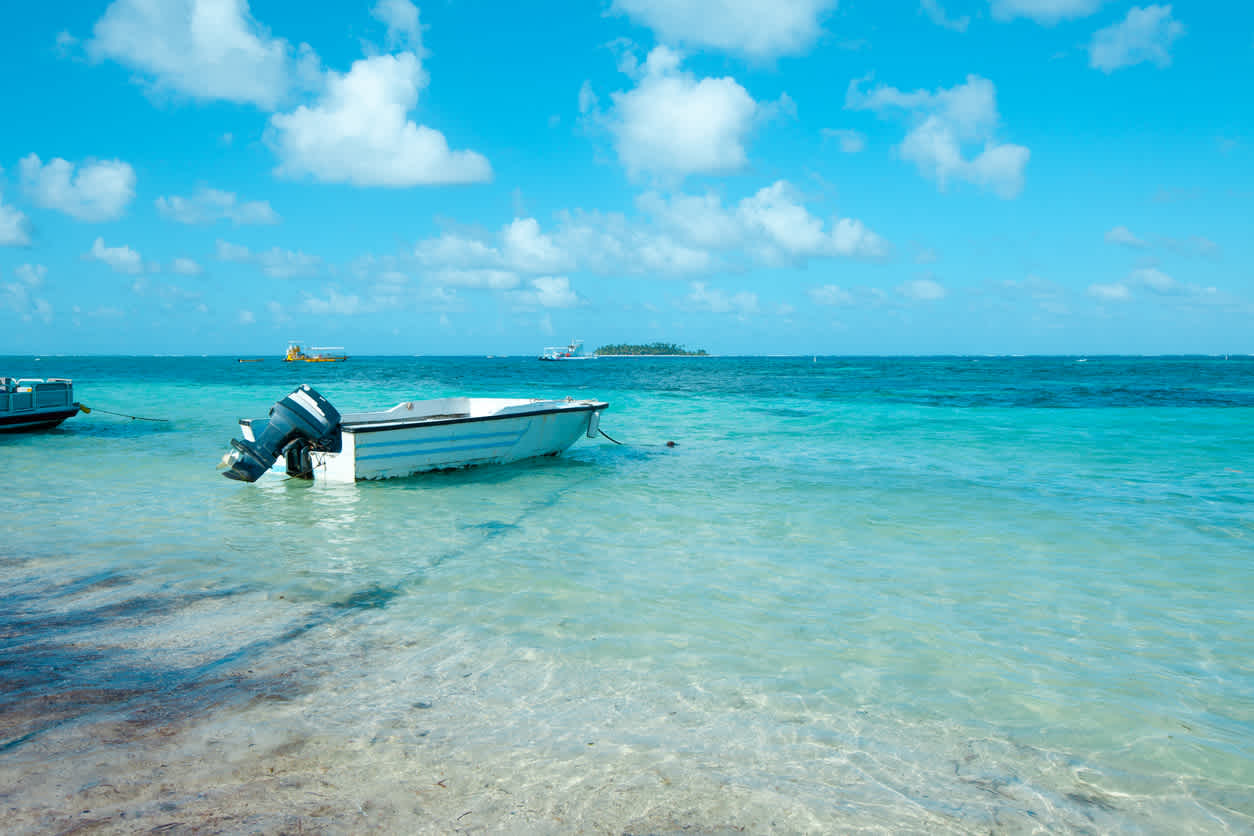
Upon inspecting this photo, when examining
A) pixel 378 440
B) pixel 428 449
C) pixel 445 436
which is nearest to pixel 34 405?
pixel 378 440

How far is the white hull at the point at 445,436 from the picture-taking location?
42.7 ft

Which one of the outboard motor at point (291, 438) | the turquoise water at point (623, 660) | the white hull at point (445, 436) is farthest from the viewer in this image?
the white hull at point (445, 436)

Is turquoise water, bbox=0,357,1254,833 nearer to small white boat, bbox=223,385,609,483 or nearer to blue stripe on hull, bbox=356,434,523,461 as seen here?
small white boat, bbox=223,385,609,483

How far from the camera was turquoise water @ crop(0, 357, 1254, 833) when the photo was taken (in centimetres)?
364

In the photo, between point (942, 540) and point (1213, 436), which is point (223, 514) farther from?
point (1213, 436)

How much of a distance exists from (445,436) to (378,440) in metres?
1.32

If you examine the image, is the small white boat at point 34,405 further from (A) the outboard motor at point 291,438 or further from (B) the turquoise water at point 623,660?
(A) the outboard motor at point 291,438

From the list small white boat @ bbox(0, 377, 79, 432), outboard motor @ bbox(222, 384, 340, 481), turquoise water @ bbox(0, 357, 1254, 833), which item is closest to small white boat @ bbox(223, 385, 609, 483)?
outboard motor @ bbox(222, 384, 340, 481)

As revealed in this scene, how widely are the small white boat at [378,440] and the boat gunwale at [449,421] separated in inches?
0.7

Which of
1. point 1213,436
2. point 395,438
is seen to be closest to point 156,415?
point 395,438

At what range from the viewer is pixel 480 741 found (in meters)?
4.16

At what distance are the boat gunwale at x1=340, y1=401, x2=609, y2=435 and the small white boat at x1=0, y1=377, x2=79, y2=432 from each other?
12.1 meters

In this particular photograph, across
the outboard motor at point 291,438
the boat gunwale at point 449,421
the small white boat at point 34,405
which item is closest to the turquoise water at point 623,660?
the outboard motor at point 291,438

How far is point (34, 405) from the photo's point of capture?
20.6m
